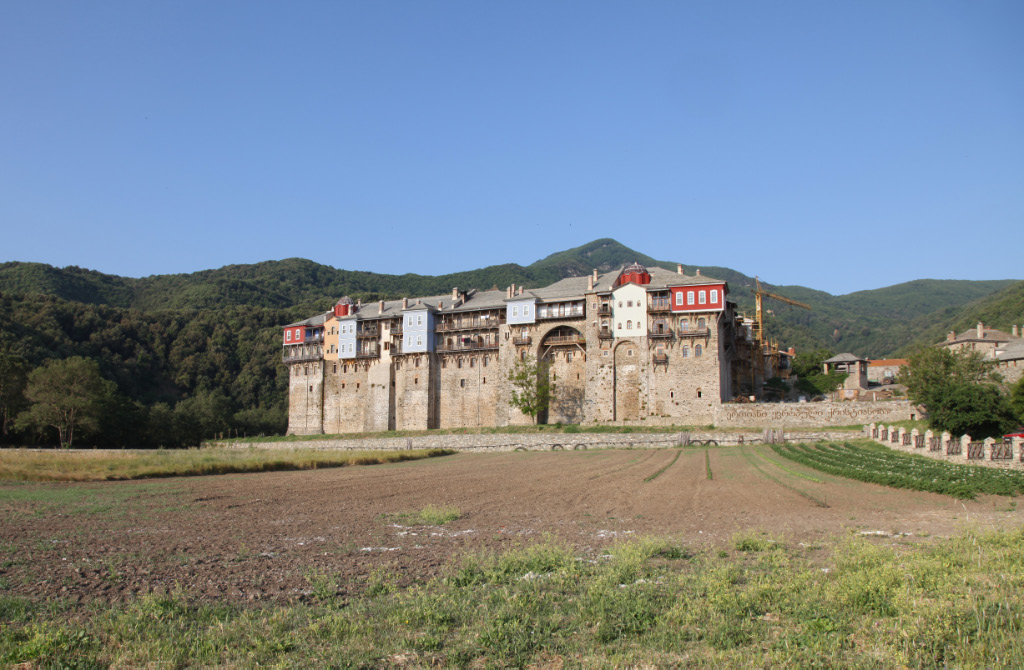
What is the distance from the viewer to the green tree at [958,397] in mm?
33469

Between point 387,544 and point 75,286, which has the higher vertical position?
point 75,286

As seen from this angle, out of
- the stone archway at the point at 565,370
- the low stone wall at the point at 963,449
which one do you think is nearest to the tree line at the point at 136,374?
the stone archway at the point at 565,370

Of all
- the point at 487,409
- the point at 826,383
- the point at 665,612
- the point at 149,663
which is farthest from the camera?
the point at 826,383

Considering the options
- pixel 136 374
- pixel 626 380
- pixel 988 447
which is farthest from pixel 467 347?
pixel 136 374

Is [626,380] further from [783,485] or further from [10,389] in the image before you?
[10,389]

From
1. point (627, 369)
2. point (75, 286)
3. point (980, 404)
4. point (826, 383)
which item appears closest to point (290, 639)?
point (980, 404)

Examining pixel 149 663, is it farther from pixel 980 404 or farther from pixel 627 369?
pixel 627 369

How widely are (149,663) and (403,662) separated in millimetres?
2305

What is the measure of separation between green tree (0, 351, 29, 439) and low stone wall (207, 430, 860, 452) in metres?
28.2

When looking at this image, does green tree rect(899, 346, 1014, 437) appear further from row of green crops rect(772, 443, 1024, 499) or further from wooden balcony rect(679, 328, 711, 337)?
wooden balcony rect(679, 328, 711, 337)

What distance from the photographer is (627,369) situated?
5866 centimetres

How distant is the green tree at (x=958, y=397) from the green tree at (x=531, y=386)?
28137 mm

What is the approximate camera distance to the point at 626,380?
58.6 metres

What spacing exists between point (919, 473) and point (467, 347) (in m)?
48.3
